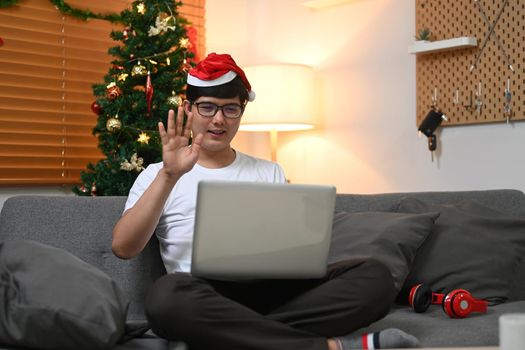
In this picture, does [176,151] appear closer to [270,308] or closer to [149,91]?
[270,308]

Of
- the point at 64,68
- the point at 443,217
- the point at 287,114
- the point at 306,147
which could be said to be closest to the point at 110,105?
the point at 64,68

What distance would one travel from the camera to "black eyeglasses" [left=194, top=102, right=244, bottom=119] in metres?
2.50

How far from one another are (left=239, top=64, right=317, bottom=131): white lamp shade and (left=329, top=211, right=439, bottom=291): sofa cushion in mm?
1445

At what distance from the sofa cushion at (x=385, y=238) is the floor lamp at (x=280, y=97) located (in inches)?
57.0

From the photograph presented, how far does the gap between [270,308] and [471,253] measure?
82cm

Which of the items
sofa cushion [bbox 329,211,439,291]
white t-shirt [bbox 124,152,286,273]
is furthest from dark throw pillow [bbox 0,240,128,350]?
sofa cushion [bbox 329,211,439,291]

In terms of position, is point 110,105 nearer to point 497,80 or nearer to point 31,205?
point 31,205

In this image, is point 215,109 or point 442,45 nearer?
point 215,109

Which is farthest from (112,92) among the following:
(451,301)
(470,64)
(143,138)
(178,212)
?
(451,301)

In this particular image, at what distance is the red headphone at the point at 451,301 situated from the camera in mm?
2352

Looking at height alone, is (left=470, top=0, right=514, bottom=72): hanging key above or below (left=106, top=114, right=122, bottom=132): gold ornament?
above

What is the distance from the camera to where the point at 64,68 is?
4062 millimetres

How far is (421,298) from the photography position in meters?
2.46

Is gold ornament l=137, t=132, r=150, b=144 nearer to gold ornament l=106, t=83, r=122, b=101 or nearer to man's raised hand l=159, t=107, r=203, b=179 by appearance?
gold ornament l=106, t=83, r=122, b=101
